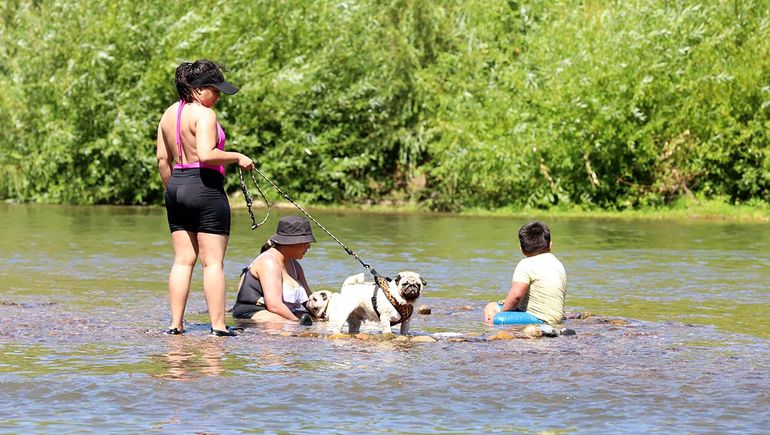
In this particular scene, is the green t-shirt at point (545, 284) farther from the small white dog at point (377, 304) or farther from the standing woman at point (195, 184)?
the standing woman at point (195, 184)

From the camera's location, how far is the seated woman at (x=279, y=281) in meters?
12.2

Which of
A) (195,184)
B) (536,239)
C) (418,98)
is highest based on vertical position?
(418,98)

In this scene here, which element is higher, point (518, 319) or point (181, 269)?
point (181, 269)

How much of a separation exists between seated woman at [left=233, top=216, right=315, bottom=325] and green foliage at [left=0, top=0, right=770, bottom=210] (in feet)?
70.6

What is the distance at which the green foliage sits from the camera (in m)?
33.5

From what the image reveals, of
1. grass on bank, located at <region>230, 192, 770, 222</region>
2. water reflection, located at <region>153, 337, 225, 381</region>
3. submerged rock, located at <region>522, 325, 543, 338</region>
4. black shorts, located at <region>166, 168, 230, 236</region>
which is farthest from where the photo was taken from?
grass on bank, located at <region>230, 192, 770, 222</region>

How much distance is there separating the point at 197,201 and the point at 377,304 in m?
1.66

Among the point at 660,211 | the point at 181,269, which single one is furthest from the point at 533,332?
the point at 660,211

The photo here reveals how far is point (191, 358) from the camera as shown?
31.9 ft

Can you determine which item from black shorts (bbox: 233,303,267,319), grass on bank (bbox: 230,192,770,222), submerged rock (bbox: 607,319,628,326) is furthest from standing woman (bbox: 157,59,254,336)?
grass on bank (bbox: 230,192,770,222)

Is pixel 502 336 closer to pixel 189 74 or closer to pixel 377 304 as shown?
pixel 377 304

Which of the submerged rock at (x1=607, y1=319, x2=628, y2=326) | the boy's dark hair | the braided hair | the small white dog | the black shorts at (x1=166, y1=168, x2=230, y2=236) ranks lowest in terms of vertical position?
the submerged rock at (x1=607, y1=319, x2=628, y2=326)

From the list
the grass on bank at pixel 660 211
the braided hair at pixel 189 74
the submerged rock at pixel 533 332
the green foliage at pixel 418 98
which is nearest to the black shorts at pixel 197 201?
the braided hair at pixel 189 74

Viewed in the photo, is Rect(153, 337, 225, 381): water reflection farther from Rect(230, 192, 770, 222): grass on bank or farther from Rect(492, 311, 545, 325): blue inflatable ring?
Rect(230, 192, 770, 222): grass on bank
